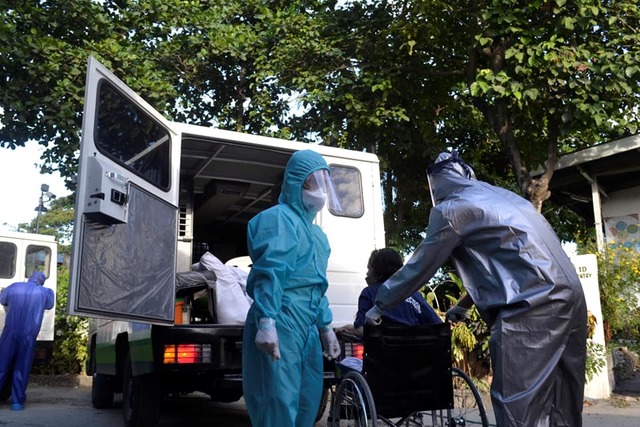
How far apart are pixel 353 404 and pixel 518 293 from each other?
1.37m

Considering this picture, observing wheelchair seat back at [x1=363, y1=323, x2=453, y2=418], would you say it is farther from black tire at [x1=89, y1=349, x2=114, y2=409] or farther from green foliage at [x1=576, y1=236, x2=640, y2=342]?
green foliage at [x1=576, y1=236, x2=640, y2=342]

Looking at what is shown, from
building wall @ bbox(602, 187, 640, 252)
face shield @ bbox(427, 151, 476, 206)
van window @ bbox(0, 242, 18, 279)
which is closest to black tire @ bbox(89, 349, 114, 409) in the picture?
van window @ bbox(0, 242, 18, 279)

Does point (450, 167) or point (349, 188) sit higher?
point (349, 188)

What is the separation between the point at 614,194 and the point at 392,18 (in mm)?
5188

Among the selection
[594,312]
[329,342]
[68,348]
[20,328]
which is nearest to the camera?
[329,342]

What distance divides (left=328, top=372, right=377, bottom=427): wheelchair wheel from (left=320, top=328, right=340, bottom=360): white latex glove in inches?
6.8

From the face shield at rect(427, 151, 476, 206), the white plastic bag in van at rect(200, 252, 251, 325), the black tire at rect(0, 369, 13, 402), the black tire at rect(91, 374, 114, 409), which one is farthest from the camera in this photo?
the black tire at rect(0, 369, 13, 402)

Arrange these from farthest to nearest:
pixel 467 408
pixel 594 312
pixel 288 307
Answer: pixel 594 312, pixel 467 408, pixel 288 307

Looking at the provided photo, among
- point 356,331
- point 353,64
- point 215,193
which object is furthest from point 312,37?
point 356,331

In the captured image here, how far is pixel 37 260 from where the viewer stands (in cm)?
1121

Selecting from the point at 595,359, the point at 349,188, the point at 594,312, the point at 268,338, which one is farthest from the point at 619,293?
the point at 268,338

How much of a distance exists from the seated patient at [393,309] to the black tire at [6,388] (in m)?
6.58

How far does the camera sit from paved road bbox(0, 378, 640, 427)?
23.2ft

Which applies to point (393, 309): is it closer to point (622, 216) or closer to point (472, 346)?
point (472, 346)
